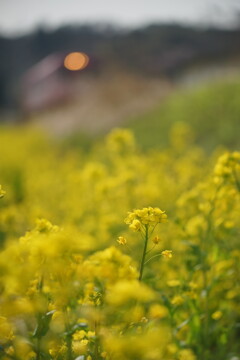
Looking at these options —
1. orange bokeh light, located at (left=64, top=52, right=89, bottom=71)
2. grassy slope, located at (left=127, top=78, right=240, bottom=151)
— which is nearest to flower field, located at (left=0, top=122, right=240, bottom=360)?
grassy slope, located at (left=127, top=78, right=240, bottom=151)

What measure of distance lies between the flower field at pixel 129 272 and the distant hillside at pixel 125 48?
366 inches

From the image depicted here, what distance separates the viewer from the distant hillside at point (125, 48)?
14.7 metres

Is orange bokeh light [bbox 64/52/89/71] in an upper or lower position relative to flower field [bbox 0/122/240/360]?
upper

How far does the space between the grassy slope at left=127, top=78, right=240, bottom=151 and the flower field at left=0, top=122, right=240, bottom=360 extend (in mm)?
2068

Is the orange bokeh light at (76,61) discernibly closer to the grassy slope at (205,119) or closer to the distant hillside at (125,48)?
the distant hillside at (125,48)

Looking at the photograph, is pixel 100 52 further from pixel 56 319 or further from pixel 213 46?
pixel 56 319

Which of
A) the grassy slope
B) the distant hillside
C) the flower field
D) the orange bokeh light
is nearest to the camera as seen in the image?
the flower field

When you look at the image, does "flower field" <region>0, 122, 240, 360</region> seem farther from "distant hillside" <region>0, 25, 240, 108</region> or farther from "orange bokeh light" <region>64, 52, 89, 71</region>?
"orange bokeh light" <region>64, 52, 89, 71</region>

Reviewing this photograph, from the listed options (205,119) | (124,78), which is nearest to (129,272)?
(205,119)

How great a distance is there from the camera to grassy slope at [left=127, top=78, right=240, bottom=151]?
6.97m

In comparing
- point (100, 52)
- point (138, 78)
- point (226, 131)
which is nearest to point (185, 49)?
point (138, 78)

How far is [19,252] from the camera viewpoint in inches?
47.8

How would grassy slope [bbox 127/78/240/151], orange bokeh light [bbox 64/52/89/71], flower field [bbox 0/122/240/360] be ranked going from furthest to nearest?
orange bokeh light [bbox 64/52/89/71] → grassy slope [bbox 127/78/240/151] → flower field [bbox 0/122/240/360]

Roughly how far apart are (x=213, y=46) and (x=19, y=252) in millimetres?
14334
